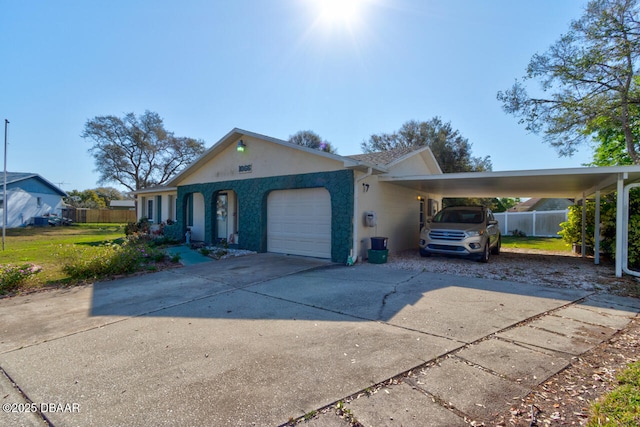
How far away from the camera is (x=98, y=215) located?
37.6 meters

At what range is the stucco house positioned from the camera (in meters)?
9.55

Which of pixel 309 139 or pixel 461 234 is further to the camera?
pixel 309 139

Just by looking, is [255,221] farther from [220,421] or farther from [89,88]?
[89,88]

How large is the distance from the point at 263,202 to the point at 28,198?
31.7m

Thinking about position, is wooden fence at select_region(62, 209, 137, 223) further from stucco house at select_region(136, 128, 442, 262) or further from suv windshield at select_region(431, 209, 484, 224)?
suv windshield at select_region(431, 209, 484, 224)

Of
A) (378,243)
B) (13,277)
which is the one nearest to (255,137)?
(378,243)

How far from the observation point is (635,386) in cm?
271

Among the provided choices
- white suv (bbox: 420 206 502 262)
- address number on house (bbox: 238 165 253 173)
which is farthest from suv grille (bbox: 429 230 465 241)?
address number on house (bbox: 238 165 253 173)

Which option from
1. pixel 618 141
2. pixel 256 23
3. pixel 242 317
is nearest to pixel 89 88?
pixel 256 23

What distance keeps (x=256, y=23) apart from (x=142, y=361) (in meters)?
9.00

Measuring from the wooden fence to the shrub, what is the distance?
32064mm

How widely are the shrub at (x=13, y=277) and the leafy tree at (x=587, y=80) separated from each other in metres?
18.4

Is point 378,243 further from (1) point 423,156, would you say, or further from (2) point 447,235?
(1) point 423,156

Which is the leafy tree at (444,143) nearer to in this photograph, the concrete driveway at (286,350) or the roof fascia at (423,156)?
the roof fascia at (423,156)
